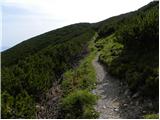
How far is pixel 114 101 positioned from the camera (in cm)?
1919

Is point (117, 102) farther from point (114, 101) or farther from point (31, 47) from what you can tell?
point (31, 47)

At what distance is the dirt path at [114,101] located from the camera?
1731 centimetres

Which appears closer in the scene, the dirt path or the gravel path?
the dirt path

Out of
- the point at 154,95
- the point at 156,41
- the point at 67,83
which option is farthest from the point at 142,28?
the point at 154,95

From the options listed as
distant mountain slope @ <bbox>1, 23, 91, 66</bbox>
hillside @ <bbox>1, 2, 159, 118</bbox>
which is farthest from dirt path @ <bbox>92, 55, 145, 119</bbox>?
distant mountain slope @ <bbox>1, 23, 91, 66</bbox>

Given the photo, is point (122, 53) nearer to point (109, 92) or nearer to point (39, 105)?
point (109, 92)

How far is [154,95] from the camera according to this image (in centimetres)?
1778

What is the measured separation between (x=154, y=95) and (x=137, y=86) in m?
1.78

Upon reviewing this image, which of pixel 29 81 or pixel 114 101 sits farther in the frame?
pixel 29 81

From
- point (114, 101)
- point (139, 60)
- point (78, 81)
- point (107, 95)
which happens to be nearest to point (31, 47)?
point (78, 81)

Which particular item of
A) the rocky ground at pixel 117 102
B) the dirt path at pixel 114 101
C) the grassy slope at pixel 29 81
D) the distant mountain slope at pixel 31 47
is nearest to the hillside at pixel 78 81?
the grassy slope at pixel 29 81

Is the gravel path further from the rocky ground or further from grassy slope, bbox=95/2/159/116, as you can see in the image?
grassy slope, bbox=95/2/159/116

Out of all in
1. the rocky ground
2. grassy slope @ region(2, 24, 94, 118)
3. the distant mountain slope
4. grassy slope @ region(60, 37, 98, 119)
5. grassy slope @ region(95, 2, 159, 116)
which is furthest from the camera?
the distant mountain slope

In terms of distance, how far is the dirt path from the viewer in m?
17.3
